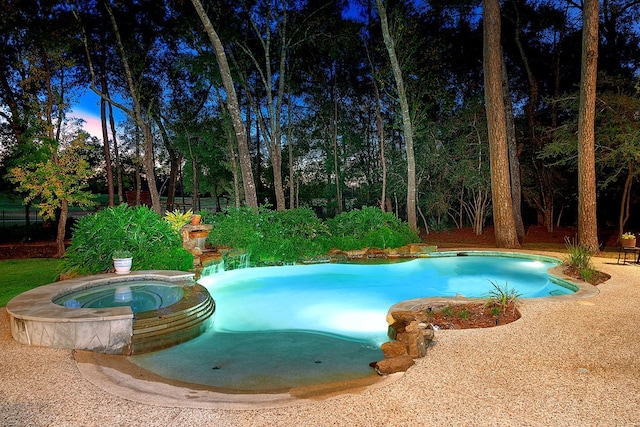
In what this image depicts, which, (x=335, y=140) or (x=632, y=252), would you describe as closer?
(x=632, y=252)

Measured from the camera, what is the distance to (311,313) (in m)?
5.94

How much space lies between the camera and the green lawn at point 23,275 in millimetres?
6317

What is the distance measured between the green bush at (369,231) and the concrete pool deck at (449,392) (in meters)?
6.02

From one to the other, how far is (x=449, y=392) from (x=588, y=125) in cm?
859

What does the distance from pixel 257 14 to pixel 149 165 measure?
710 cm

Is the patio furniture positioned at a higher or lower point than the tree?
Result: lower

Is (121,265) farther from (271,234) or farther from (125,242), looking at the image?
(271,234)

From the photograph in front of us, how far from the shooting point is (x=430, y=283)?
8.02m

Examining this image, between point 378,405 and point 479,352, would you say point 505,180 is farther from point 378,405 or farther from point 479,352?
point 378,405

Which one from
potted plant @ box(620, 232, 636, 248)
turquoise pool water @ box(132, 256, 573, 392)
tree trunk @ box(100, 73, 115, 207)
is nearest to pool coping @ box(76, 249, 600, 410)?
turquoise pool water @ box(132, 256, 573, 392)

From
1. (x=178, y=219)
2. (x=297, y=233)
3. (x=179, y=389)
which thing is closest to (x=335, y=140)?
(x=297, y=233)

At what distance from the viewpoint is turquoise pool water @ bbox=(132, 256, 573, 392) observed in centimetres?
361

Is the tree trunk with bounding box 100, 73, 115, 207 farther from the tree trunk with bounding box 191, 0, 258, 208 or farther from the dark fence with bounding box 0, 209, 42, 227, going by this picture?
the tree trunk with bounding box 191, 0, 258, 208

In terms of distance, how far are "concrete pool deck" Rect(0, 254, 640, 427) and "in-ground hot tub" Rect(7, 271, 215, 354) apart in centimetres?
19
